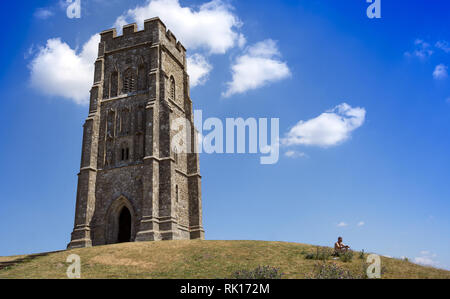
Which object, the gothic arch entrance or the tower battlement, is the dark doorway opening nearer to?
the gothic arch entrance

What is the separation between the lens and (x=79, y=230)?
30844 millimetres

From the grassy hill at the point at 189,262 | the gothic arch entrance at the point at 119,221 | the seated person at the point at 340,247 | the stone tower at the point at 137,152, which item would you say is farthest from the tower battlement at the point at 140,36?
the seated person at the point at 340,247

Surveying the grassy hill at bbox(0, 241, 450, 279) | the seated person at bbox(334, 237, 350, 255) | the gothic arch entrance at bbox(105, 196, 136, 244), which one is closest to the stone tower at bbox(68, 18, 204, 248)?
the gothic arch entrance at bbox(105, 196, 136, 244)

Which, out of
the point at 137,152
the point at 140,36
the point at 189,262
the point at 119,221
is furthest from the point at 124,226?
the point at 140,36

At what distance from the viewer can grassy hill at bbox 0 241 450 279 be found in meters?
17.7

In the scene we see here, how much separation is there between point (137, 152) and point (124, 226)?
245 inches

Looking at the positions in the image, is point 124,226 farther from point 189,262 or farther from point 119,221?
point 189,262

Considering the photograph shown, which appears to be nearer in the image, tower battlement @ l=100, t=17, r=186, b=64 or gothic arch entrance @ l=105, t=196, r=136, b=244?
gothic arch entrance @ l=105, t=196, r=136, b=244

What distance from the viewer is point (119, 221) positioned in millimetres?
32062

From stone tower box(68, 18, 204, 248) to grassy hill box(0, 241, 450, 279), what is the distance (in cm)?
511
